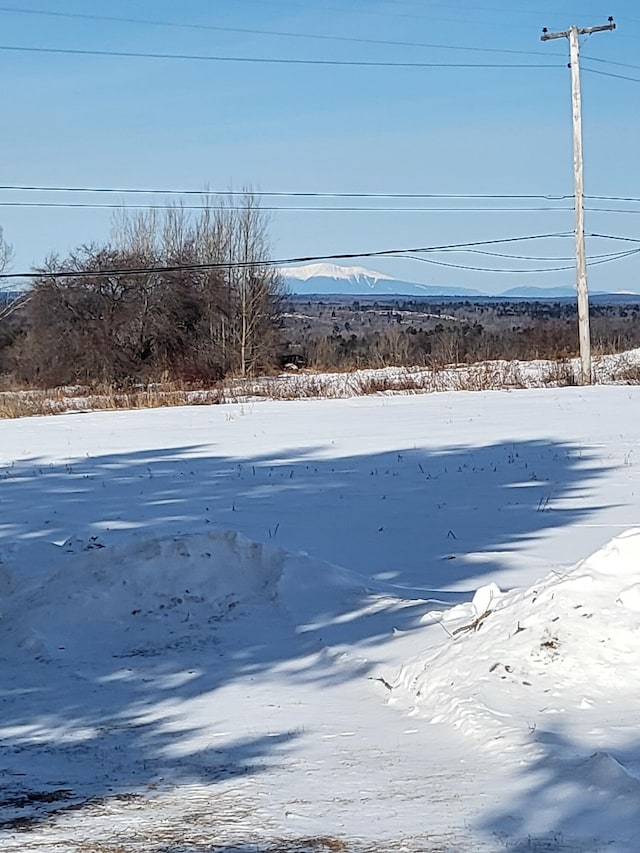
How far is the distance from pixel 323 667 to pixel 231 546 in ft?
7.49

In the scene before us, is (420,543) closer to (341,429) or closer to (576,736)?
(576,736)

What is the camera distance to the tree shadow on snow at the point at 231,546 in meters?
5.51

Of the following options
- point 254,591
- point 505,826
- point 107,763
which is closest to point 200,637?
point 254,591

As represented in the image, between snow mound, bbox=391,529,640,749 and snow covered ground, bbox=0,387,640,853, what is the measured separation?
1 cm

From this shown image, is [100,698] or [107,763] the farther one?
[100,698]

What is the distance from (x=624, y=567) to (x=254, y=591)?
3.31 metres

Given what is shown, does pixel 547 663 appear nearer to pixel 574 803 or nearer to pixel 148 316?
pixel 574 803

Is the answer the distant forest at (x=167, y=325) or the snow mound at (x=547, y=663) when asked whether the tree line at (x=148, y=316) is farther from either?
the snow mound at (x=547, y=663)

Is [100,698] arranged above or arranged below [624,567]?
below

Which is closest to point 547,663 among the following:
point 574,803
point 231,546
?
point 574,803

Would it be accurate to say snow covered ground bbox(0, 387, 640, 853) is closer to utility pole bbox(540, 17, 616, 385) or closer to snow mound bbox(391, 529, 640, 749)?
snow mound bbox(391, 529, 640, 749)

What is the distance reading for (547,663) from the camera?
560cm

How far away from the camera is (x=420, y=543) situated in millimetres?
10734

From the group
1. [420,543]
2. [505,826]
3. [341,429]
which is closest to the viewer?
[505,826]
